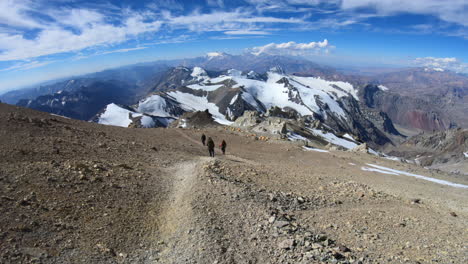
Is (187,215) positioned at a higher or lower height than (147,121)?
higher

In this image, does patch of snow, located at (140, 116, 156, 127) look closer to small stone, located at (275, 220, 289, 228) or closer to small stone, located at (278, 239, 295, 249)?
small stone, located at (275, 220, 289, 228)

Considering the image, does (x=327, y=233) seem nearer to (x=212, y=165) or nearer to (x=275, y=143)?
(x=212, y=165)

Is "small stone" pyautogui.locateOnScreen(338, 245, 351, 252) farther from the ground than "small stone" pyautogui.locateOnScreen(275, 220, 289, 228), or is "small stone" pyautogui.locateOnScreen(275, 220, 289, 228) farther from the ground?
"small stone" pyautogui.locateOnScreen(275, 220, 289, 228)

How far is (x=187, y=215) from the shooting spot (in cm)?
1038

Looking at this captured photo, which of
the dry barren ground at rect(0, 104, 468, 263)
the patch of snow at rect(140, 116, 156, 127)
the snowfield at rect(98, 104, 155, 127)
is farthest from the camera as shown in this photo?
the snowfield at rect(98, 104, 155, 127)

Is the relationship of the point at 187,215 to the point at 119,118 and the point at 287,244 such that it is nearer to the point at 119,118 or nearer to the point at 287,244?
the point at 287,244

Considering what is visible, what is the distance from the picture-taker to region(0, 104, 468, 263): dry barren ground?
8.05 metres

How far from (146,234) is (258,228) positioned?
410cm

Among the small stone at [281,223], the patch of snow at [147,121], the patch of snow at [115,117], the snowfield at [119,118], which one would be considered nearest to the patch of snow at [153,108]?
the patch of snow at [115,117]

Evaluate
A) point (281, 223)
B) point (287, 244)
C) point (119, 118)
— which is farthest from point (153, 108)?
point (287, 244)

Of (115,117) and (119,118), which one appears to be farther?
(115,117)

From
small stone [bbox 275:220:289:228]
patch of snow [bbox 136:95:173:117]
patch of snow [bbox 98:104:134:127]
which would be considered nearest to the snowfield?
patch of snow [bbox 98:104:134:127]

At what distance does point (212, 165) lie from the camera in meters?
16.5

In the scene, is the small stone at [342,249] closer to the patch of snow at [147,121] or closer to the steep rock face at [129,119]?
the steep rock face at [129,119]
